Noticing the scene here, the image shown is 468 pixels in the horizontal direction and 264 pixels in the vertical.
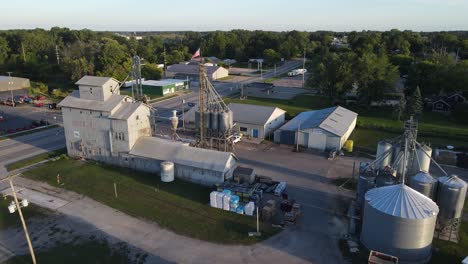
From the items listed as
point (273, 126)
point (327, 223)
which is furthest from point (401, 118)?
point (327, 223)

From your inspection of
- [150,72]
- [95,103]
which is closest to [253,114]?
[95,103]

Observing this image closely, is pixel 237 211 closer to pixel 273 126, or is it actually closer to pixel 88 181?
pixel 88 181

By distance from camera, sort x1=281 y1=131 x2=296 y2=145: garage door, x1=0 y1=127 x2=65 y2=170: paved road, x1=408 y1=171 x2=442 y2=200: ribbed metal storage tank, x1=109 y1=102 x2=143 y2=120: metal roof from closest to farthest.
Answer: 1. x1=408 y1=171 x2=442 y2=200: ribbed metal storage tank
2. x1=109 y1=102 x2=143 y2=120: metal roof
3. x1=0 y1=127 x2=65 y2=170: paved road
4. x1=281 y1=131 x2=296 y2=145: garage door

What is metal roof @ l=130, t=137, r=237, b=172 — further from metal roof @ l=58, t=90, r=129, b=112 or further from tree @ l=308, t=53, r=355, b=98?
tree @ l=308, t=53, r=355, b=98

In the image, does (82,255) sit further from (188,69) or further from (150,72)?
(188,69)

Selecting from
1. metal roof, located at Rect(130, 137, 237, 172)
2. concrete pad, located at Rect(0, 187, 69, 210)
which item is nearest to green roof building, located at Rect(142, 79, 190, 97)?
metal roof, located at Rect(130, 137, 237, 172)
